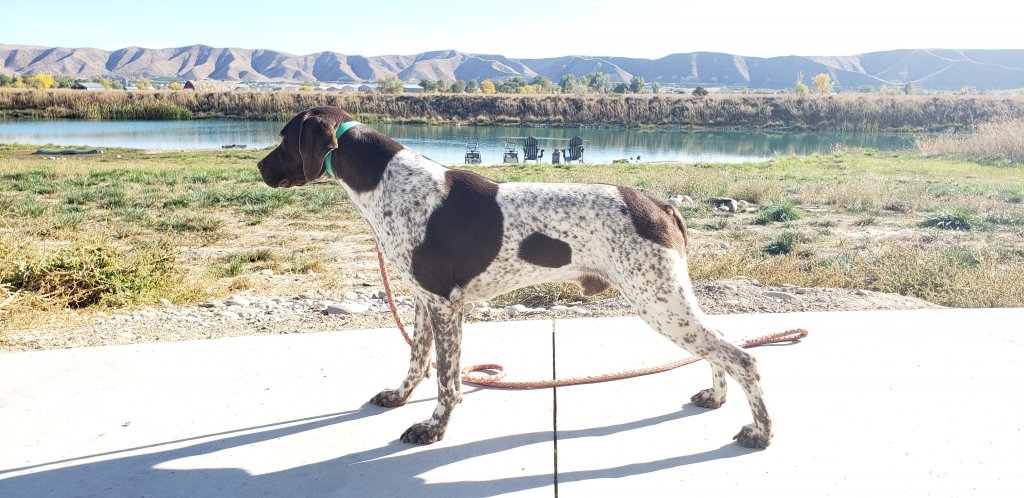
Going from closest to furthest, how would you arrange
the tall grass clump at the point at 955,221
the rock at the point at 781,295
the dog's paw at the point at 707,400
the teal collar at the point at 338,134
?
1. the teal collar at the point at 338,134
2. the dog's paw at the point at 707,400
3. the rock at the point at 781,295
4. the tall grass clump at the point at 955,221

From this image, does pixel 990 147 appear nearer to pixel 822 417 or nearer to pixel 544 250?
pixel 822 417

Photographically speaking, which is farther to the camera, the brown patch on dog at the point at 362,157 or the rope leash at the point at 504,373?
the rope leash at the point at 504,373

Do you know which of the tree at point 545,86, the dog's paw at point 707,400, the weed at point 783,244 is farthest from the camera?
the tree at point 545,86

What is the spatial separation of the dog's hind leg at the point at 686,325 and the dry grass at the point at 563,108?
5647 cm

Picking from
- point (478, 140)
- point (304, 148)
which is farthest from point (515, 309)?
point (478, 140)

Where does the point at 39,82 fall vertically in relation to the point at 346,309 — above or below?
above

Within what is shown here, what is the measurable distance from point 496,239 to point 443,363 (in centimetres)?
70

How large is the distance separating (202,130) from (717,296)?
47415 mm

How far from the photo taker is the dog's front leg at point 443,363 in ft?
12.3

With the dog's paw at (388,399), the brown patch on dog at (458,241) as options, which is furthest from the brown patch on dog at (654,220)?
A: the dog's paw at (388,399)

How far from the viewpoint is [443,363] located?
3.79 metres

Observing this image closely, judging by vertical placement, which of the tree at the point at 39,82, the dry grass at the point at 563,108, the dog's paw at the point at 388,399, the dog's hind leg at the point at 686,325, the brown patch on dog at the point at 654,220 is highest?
the tree at the point at 39,82

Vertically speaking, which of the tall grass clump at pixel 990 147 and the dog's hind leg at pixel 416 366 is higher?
the tall grass clump at pixel 990 147

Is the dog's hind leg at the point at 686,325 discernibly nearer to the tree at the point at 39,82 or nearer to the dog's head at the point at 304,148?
the dog's head at the point at 304,148
